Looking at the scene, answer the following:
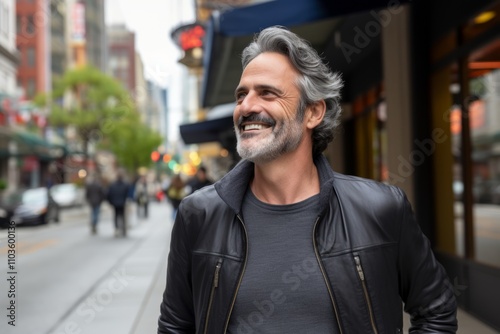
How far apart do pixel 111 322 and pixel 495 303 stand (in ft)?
13.2

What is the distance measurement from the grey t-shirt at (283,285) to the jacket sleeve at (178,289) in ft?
0.81

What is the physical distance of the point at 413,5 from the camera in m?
8.50

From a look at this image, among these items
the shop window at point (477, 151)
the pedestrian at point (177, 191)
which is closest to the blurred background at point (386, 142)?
the shop window at point (477, 151)

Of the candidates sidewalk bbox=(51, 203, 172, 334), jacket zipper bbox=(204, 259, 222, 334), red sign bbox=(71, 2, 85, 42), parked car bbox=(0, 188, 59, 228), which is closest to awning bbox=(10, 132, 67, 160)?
parked car bbox=(0, 188, 59, 228)

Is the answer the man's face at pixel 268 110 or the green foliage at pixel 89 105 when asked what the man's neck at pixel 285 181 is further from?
the green foliage at pixel 89 105

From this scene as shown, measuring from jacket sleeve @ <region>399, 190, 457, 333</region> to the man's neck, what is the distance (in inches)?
13.0

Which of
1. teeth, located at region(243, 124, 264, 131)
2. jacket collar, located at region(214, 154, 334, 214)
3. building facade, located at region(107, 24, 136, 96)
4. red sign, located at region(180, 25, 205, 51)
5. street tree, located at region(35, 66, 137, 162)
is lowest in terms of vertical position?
jacket collar, located at region(214, 154, 334, 214)

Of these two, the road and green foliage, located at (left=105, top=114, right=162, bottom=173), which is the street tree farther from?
the road

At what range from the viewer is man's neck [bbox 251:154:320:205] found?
2.08 metres

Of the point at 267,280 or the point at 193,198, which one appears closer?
the point at 267,280

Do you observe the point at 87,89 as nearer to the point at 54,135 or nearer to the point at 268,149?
the point at 54,135

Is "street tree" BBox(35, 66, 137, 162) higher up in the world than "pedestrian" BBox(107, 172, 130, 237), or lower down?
higher up

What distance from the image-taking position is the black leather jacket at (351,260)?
1.88 m

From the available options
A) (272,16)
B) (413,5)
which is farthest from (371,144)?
(272,16)
